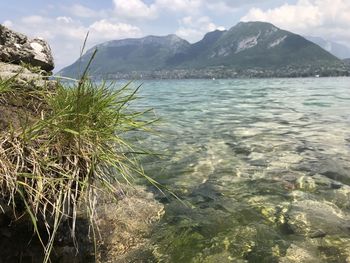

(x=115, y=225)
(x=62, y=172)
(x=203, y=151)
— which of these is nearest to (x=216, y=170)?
(x=203, y=151)

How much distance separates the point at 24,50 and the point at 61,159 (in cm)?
499

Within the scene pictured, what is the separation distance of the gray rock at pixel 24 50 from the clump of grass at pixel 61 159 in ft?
10.2

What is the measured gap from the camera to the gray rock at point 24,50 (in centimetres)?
802

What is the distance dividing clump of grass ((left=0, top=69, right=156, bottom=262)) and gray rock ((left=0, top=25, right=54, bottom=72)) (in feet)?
10.2

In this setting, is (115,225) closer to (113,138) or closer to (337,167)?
(113,138)

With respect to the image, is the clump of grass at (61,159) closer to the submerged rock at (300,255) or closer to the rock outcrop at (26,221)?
the rock outcrop at (26,221)

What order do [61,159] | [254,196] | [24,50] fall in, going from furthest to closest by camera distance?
[24,50] → [254,196] → [61,159]

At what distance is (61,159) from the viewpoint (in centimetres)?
458

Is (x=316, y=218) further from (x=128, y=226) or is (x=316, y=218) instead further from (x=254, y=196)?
(x=128, y=226)

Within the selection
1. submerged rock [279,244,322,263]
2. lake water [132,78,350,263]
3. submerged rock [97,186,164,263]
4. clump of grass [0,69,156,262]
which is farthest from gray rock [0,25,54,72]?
submerged rock [279,244,322,263]

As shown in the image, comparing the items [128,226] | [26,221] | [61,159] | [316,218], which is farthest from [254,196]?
[26,221]

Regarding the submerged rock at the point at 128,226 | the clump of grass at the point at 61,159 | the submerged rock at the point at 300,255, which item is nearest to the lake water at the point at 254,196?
the submerged rock at the point at 300,255

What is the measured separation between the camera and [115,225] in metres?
6.54

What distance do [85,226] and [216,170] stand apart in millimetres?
5345
